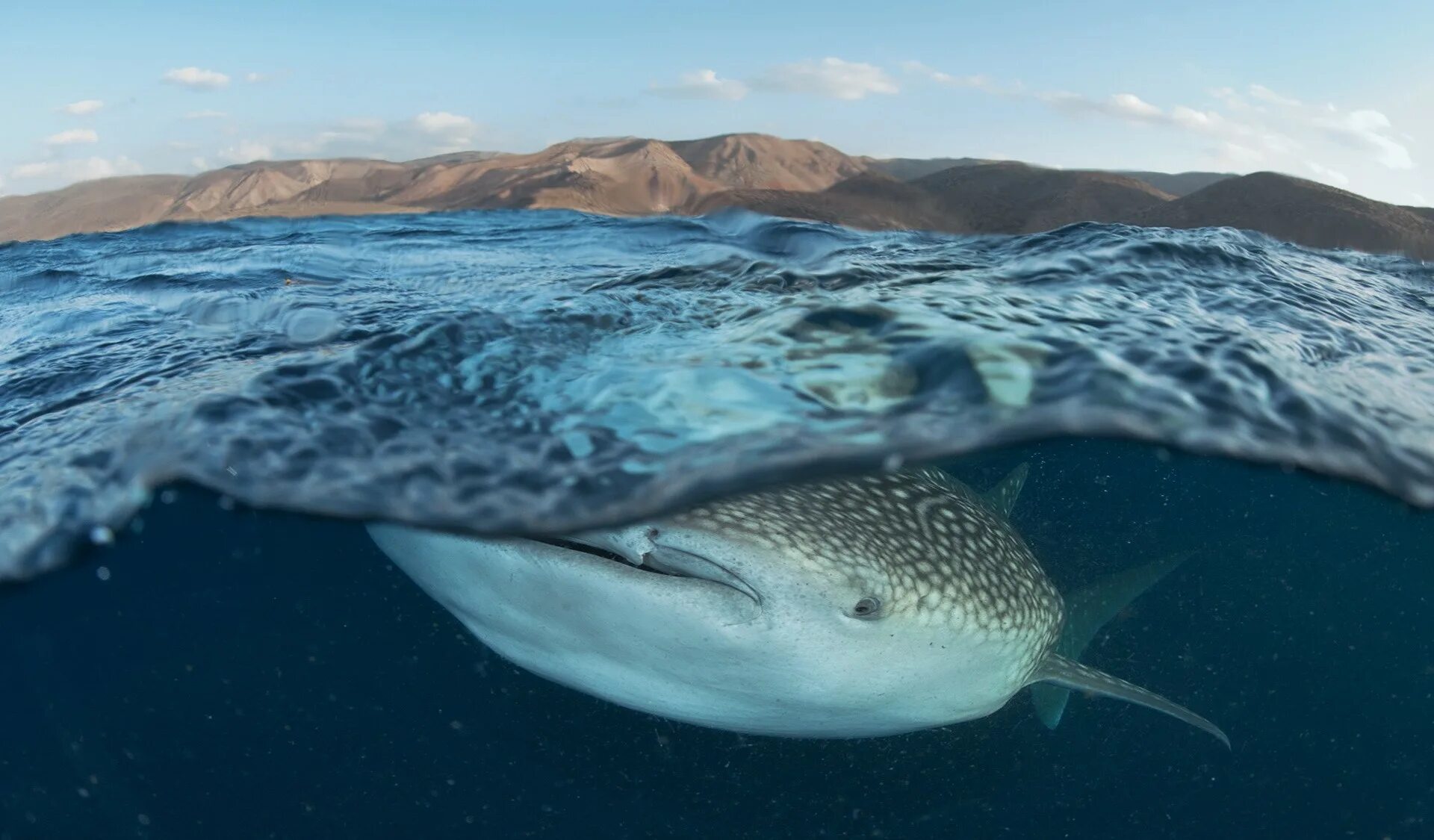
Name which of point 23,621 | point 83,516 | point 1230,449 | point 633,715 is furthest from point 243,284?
point 1230,449

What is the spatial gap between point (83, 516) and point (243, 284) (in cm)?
459

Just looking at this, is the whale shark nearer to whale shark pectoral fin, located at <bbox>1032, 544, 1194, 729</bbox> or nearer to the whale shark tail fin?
the whale shark tail fin

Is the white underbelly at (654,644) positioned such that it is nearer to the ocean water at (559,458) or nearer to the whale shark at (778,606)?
the whale shark at (778,606)

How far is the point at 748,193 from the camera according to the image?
465 inches

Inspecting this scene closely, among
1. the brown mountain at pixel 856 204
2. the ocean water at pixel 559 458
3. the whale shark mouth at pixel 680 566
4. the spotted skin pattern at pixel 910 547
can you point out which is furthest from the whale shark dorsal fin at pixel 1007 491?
the brown mountain at pixel 856 204

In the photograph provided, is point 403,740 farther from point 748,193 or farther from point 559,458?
point 748,193

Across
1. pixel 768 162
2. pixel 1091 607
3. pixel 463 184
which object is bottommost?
pixel 1091 607

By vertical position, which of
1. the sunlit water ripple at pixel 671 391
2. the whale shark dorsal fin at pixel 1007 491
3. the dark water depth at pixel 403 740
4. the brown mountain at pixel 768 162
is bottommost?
the dark water depth at pixel 403 740

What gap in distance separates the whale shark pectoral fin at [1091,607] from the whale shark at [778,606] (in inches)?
31.1

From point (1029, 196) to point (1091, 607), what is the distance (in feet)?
24.6

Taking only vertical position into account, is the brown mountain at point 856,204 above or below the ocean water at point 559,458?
above

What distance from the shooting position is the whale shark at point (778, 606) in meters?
2.74

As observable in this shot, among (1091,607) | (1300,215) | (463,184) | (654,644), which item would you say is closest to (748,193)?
(463,184)

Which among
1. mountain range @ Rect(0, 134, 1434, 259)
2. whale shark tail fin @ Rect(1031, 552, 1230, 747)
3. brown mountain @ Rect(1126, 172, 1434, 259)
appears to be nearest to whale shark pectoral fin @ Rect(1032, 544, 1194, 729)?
whale shark tail fin @ Rect(1031, 552, 1230, 747)
